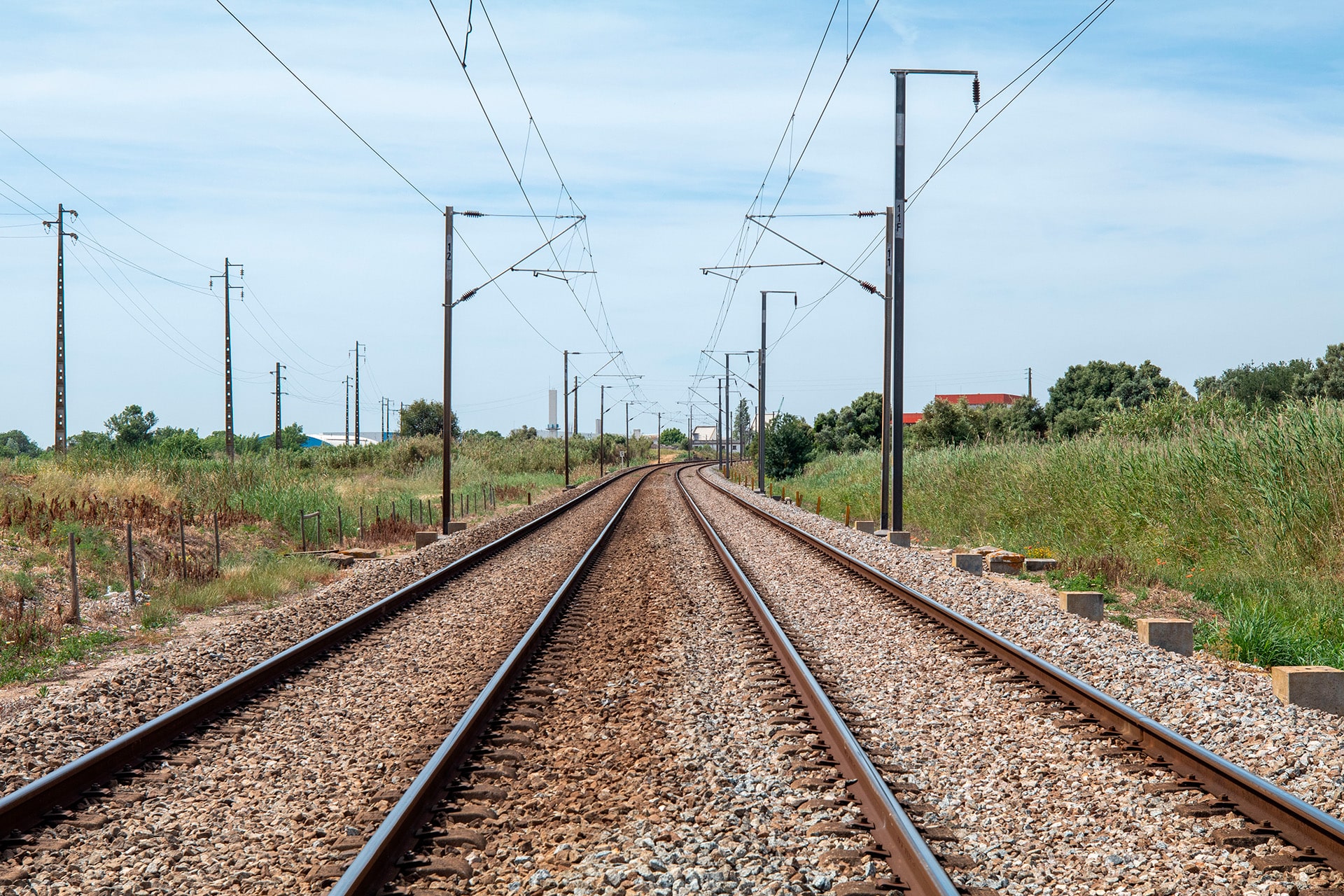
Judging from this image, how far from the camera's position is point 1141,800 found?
5203 millimetres

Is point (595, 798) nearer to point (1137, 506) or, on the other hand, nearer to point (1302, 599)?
point (1302, 599)

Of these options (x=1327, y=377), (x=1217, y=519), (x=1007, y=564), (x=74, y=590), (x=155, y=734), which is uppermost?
(x=1327, y=377)

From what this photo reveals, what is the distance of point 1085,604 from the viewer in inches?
424

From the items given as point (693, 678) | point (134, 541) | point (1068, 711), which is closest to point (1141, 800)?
point (1068, 711)

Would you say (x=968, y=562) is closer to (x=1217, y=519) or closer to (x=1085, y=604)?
(x=1217, y=519)

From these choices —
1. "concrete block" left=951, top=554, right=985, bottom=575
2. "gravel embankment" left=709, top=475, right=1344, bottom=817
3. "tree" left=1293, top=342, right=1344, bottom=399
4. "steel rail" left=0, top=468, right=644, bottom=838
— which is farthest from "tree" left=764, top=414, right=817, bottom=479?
"steel rail" left=0, top=468, right=644, bottom=838

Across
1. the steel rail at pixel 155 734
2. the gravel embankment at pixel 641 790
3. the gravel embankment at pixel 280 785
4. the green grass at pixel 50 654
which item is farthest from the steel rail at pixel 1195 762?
the green grass at pixel 50 654

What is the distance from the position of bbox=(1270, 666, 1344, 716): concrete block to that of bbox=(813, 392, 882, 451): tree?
77.1m

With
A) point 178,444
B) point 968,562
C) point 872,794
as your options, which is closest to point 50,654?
point 872,794

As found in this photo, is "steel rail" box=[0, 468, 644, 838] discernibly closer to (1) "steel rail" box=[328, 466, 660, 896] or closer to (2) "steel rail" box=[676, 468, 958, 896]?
(1) "steel rail" box=[328, 466, 660, 896]

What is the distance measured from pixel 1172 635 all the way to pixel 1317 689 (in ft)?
6.91

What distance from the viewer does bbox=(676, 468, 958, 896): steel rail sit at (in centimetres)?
410

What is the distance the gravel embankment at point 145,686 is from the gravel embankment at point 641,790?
2684 mm

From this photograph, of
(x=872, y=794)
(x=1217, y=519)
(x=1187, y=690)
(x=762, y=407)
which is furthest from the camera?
(x=762, y=407)
